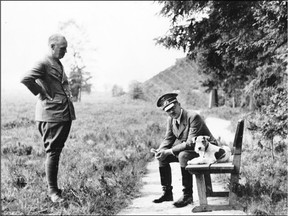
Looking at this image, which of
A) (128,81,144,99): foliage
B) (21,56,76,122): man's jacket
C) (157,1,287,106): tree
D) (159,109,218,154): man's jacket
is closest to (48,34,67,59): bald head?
(21,56,76,122): man's jacket

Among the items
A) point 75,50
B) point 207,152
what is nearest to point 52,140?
point 207,152

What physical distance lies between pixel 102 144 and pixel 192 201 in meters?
4.74

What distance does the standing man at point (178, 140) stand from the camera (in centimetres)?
391

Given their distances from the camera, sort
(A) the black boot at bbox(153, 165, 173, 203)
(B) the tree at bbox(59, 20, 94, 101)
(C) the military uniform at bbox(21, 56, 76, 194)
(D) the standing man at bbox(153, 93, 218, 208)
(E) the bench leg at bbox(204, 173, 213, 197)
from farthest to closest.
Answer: (B) the tree at bbox(59, 20, 94, 101) < (E) the bench leg at bbox(204, 173, 213, 197) < (A) the black boot at bbox(153, 165, 173, 203) < (C) the military uniform at bbox(21, 56, 76, 194) < (D) the standing man at bbox(153, 93, 218, 208)

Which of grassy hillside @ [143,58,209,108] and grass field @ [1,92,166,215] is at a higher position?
grassy hillside @ [143,58,209,108]

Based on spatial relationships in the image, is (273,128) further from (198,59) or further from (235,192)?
(198,59)

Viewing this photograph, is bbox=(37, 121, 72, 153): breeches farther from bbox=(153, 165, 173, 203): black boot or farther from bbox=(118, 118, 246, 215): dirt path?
bbox=(153, 165, 173, 203): black boot

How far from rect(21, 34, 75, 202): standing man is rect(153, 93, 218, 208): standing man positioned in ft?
4.01

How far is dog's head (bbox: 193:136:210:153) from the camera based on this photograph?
3.98 metres

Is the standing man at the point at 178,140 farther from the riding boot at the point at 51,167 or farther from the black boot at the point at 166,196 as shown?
the riding boot at the point at 51,167

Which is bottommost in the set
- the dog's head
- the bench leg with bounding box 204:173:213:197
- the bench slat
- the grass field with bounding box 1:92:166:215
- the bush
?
the bench leg with bounding box 204:173:213:197

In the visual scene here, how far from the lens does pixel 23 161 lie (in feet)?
22.9

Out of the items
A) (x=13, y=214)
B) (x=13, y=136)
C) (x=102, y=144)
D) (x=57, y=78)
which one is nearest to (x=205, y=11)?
(x=102, y=144)

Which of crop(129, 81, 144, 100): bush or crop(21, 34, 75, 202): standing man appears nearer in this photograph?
crop(21, 34, 75, 202): standing man
